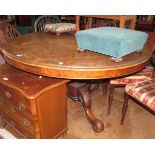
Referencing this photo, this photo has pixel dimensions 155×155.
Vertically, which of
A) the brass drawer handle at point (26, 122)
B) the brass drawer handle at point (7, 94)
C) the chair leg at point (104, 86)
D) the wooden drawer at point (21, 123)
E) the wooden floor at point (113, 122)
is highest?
the brass drawer handle at point (7, 94)

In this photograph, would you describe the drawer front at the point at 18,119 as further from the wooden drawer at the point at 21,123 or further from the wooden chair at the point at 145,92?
the wooden chair at the point at 145,92

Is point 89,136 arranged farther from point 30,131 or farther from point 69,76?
point 69,76

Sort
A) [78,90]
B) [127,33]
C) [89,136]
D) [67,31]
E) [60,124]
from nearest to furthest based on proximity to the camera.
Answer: [127,33]
[60,124]
[89,136]
[78,90]
[67,31]

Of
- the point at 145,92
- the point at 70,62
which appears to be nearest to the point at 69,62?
the point at 70,62

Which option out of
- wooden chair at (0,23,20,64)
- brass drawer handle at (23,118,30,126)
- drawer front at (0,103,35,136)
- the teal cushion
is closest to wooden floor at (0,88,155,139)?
drawer front at (0,103,35,136)

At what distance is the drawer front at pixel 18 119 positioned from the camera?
5.09ft

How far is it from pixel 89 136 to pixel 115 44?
1.08 meters

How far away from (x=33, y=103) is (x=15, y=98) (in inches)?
8.8

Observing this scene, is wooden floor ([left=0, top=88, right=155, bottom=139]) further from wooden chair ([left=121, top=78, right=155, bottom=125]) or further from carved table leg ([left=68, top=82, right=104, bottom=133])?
wooden chair ([left=121, top=78, right=155, bottom=125])

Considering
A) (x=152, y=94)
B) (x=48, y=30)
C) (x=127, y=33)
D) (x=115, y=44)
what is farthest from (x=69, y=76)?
(x=48, y=30)

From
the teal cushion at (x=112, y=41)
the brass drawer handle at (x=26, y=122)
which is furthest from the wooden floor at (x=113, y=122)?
the teal cushion at (x=112, y=41)

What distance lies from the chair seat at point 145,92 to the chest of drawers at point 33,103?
25.2 inches

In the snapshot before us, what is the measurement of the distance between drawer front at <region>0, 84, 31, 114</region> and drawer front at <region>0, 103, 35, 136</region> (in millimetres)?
62

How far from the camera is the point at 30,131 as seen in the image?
5.18 feet
